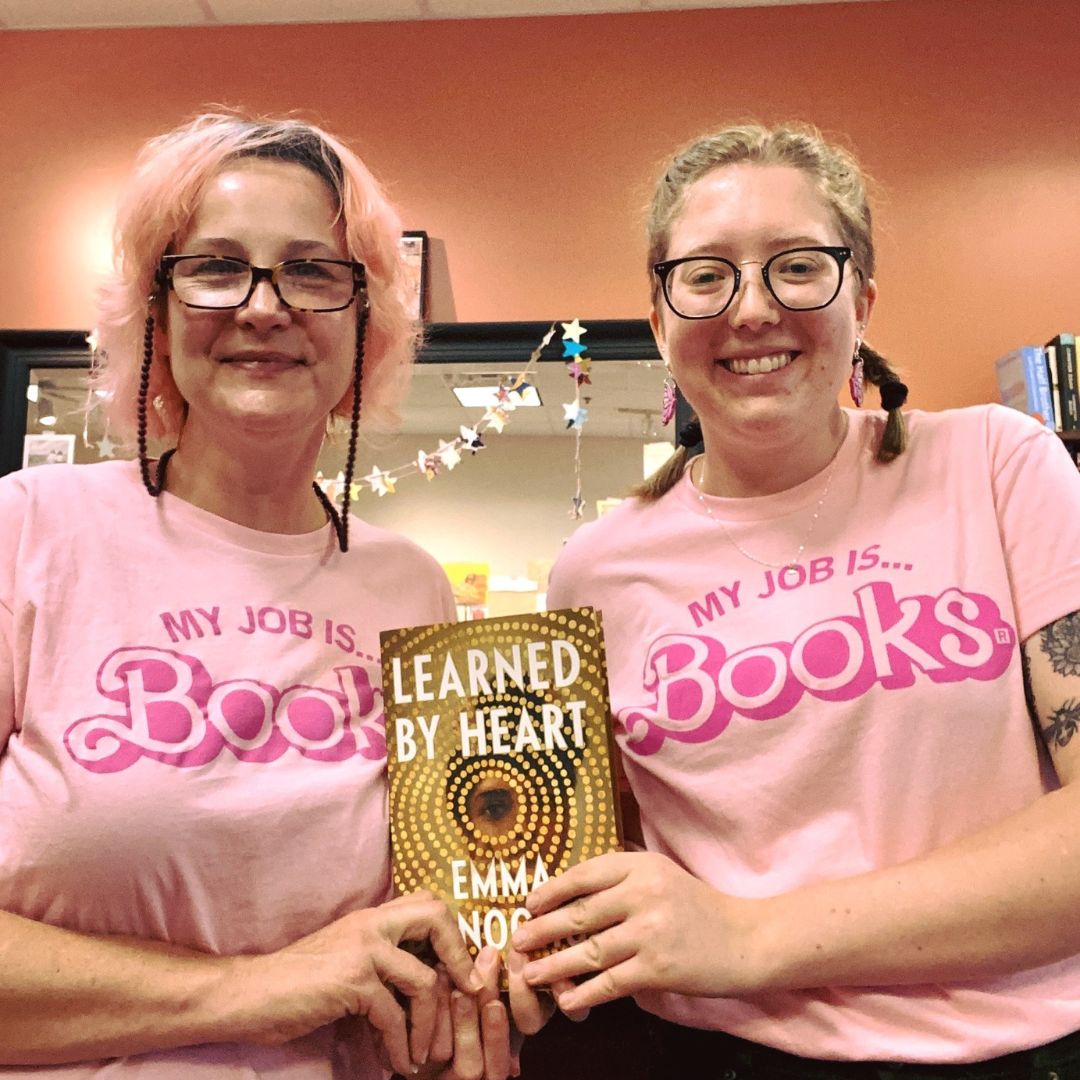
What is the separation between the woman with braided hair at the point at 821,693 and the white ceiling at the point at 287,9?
6.95 ft

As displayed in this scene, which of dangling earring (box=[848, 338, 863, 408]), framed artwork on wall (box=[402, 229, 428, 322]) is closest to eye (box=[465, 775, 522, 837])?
dangling earring (box=[848, 338, 863, 408])

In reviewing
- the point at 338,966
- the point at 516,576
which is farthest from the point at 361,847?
the point at 516,576

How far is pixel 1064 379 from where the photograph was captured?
106 inches

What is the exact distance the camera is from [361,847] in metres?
1.05

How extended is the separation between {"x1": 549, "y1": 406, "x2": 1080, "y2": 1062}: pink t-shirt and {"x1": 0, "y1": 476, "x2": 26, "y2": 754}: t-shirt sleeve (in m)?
0.66

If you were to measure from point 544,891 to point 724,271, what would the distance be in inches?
28.8

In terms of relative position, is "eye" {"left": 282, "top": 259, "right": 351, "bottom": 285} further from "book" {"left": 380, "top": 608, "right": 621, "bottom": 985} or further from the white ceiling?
the white ceiling

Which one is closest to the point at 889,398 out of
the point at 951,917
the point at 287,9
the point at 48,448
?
the point at 951,917

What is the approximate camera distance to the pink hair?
1165mm

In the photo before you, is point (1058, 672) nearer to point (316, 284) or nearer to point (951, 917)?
point (951, 917)

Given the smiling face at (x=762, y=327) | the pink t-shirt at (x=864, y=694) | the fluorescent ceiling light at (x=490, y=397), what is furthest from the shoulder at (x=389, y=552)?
the fluorescent ceiling light at (x=490, y=397)

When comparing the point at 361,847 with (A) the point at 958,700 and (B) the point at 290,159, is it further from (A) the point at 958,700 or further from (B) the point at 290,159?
(B) the point at 290,159

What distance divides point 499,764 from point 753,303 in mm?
596

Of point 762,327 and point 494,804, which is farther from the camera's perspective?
point 762,327
